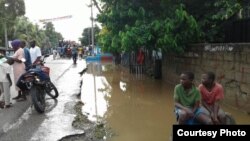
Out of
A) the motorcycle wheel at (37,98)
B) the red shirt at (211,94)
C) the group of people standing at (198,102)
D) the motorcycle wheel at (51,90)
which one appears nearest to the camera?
the group of people standing at (198,102)

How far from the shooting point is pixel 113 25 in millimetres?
13391

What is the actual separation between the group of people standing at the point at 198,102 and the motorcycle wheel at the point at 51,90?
4891mm

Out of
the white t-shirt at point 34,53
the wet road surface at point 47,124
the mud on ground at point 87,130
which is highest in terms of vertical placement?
the white t-shirt at point 34,53

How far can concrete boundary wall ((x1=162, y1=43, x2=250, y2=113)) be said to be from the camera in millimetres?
8804

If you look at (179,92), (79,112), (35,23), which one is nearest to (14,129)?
(79,112)

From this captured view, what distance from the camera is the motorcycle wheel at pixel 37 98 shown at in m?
8.37

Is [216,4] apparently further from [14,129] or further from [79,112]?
[14,129]

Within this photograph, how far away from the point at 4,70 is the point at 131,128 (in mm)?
3232

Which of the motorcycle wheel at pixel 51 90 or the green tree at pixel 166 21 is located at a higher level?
the green tree at pixel 166 21

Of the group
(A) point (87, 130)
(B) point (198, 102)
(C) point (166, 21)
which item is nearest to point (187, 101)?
(B) point (198, 102)

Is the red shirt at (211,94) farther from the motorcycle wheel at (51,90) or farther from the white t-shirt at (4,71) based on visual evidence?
the motorcycle wheel at (51,90)

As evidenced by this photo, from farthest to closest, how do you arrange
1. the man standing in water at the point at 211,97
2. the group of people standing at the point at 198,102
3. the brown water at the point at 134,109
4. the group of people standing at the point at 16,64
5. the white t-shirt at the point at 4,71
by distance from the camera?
the group of people standing at the point at 16,64 < the white t-shirt at the point at 4,71 < the brown water at the point at 134,109 < the man standing in water at the point at 211,97 < the group of people standing at the point at 198,102

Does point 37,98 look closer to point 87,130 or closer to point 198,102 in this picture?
point 87,130

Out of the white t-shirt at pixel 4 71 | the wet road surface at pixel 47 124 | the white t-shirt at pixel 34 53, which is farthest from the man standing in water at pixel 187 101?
the white t-shirt at pixel 34 53
